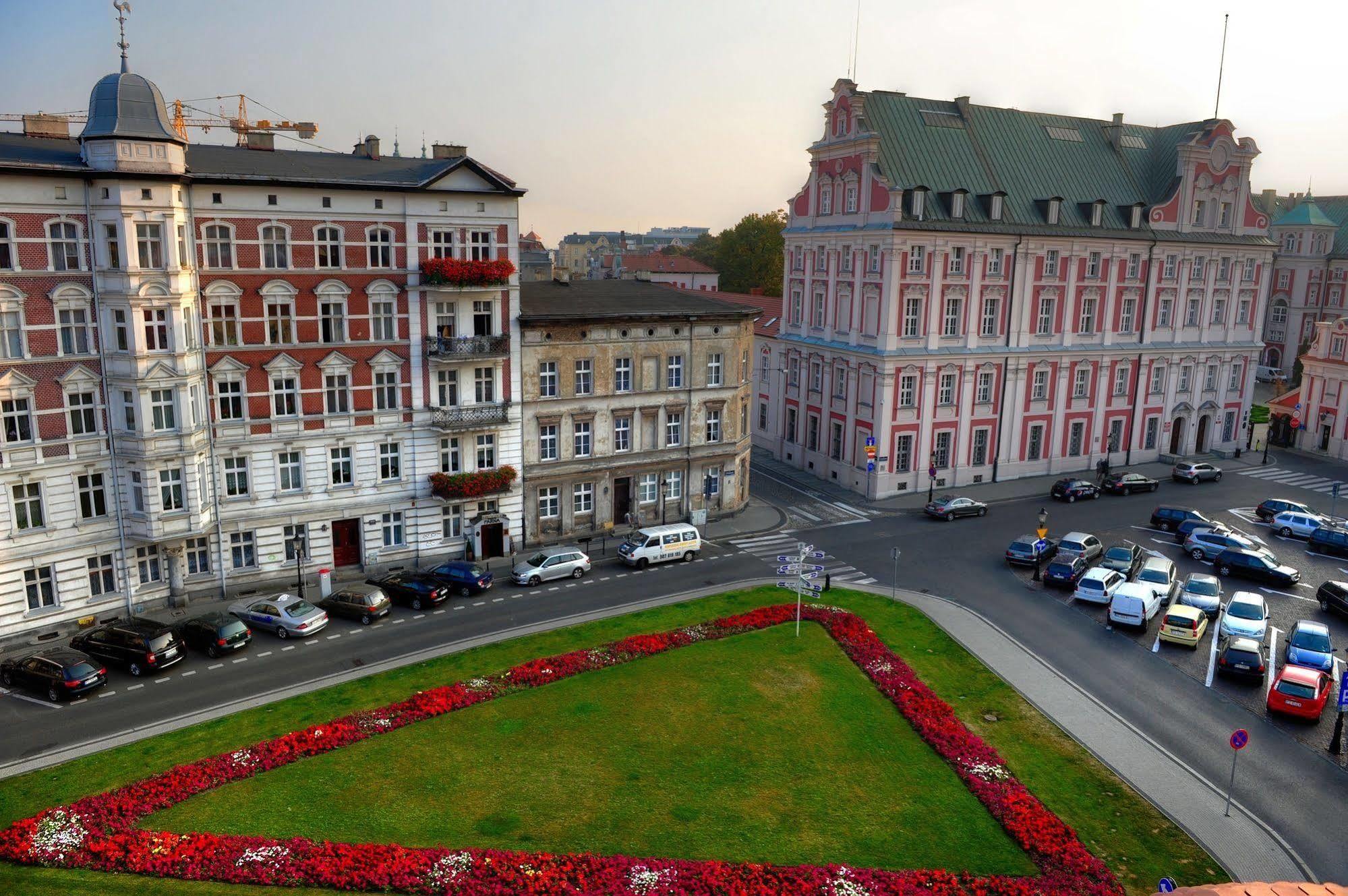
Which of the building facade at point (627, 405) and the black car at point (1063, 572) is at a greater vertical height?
the building facade at point (627, 405)

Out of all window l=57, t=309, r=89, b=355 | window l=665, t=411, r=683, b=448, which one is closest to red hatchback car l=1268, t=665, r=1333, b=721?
window l=665, t=411, r=683, b=448

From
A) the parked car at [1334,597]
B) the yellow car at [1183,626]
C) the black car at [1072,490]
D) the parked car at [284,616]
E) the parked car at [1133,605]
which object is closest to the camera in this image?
the yellow car at [1183,626]

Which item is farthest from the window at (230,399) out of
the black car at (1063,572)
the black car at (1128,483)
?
the black car at (1128,483)

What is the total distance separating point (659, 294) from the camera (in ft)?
174

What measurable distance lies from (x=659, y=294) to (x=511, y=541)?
54.5 ft

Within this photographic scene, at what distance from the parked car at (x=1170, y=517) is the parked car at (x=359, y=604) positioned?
42227 mm

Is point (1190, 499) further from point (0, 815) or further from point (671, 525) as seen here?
point (0, 815)

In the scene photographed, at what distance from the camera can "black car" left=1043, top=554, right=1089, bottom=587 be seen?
42.8 metres

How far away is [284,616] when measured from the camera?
3662 cm

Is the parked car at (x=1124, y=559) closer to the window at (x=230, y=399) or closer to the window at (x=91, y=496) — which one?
the window at (x=230, y=399)

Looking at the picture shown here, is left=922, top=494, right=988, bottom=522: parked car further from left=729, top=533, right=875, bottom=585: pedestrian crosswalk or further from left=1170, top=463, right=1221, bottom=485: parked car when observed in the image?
left=1170, top=463, right=1221, bottom=485: parked car

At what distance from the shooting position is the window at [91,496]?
36344 millimetres

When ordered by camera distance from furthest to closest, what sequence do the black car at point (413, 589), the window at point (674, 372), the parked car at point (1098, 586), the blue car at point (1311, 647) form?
the window at point (674, 372), the parked car at point (1098, 586), the black car at point (413, 589), the blue car at point (1311, 647)

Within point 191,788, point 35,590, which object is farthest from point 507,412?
point 191,788
